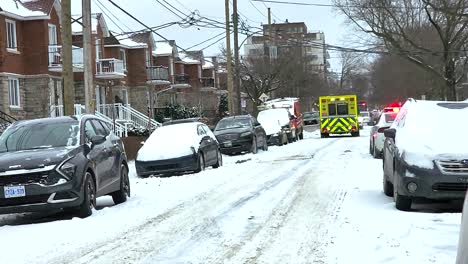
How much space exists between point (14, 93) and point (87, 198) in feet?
79.9

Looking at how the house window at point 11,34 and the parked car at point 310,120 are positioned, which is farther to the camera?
the parked car at point 310,120

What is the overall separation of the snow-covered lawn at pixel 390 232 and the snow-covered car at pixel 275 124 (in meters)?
20.9

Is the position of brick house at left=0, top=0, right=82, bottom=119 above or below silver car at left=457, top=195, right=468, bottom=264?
above

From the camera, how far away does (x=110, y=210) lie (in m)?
10.5

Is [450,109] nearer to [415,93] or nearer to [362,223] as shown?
[362,223]

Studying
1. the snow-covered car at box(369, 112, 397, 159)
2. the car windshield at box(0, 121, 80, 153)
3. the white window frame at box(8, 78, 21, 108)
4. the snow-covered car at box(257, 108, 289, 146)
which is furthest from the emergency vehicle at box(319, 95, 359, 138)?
the car windshield at box(0, 121, 80, 153)

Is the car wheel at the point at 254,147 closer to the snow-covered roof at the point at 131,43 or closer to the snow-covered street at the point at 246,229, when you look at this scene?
the snow-covered street at the point at 246,229

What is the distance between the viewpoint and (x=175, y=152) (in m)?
16.9

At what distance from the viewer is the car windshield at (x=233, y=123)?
2505cm

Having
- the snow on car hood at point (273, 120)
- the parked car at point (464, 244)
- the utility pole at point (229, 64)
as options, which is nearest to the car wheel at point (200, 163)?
the parked car at point (464, 244)

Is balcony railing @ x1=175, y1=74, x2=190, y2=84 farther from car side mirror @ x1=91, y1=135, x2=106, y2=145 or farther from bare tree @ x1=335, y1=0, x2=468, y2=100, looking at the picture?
car side mirror @ x1=91, y1=135, x2=106, y2=145

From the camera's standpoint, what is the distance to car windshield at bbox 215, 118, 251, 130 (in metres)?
25.0

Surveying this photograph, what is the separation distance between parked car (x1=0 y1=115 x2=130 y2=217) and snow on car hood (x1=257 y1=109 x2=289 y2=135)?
2077 centimetres

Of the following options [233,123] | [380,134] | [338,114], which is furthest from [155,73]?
[380,134]
